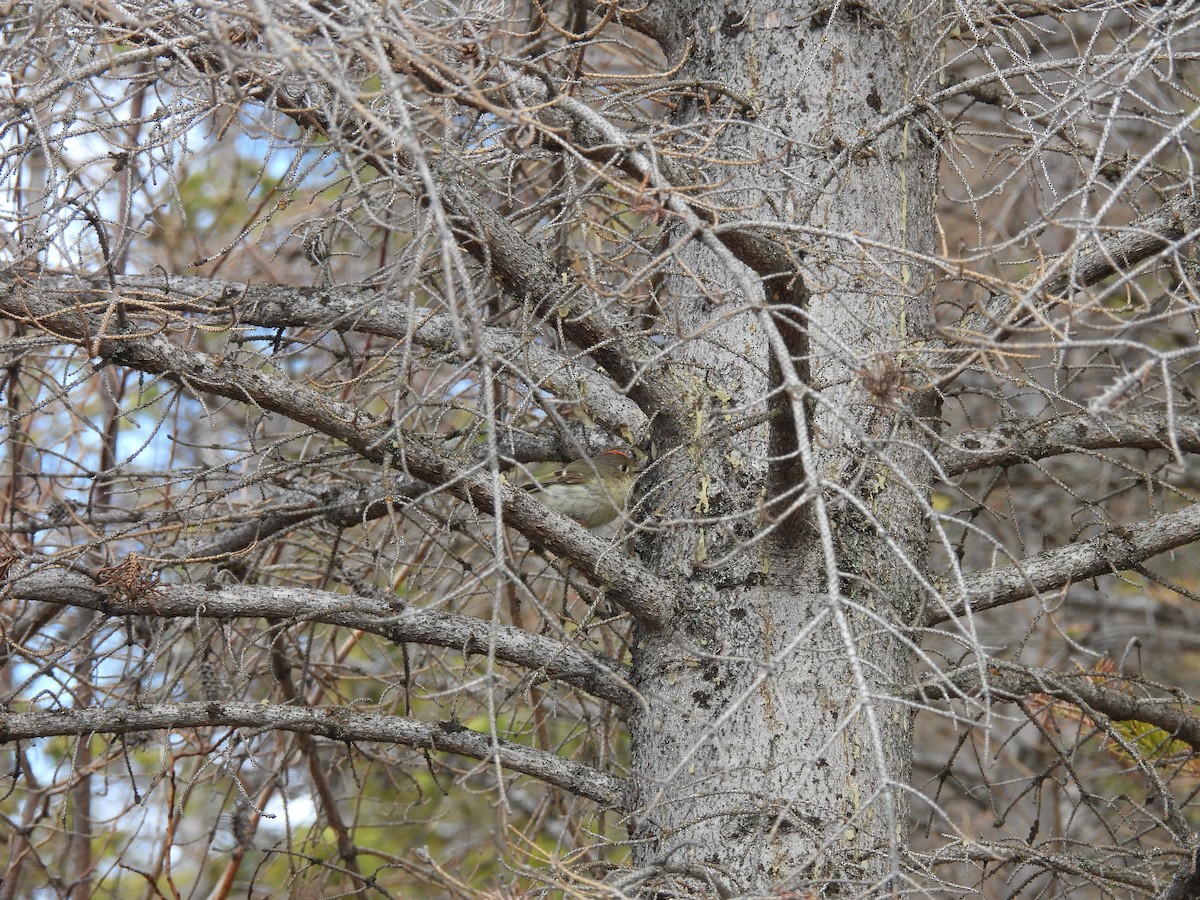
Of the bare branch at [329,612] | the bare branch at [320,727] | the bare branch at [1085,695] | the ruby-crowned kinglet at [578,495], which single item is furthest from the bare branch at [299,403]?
the ruby-crowned kinglet at [578,495]

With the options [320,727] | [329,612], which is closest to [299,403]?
[329,612]

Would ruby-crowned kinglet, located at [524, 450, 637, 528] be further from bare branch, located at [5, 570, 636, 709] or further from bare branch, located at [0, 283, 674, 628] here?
bare branch, located at [0, 283, 674, 628]

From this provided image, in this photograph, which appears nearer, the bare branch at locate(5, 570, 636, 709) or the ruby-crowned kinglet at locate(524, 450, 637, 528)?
the bare branch at locate(5, 570, 636, 709)

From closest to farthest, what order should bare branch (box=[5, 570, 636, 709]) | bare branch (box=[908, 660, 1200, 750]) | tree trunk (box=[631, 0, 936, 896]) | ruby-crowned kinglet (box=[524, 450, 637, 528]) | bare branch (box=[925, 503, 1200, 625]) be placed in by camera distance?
1. tree trunk (box=[631, 0, 936, 896])
2. bare branch (box=[5, 570, 636, 709])
3. bare branch (box=[908, 660, 1200, 750])
4. bare branch (box=[925, 503, 1200, 625])
5. ruby-crowned kinglet (box=[524, 450, 637, 528])

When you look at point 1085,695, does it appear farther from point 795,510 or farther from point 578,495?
point 578,495

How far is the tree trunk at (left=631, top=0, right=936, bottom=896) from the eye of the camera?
338cm

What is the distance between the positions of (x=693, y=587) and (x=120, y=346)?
1810 mm

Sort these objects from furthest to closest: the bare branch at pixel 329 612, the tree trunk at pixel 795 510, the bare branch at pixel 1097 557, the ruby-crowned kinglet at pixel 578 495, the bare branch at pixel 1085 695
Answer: the ruby-crowned kinglet at pixel 578 495, the bare branch at pixel 1097 557, the bare branch at pixel 1085 695, the bare branch at pixel 329 612, the tree trunk at pixel 795 510

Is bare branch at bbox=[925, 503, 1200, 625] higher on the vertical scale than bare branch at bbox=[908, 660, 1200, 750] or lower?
higher

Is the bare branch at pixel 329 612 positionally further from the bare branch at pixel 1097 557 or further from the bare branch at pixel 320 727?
the bare branch at pixel 1097 557

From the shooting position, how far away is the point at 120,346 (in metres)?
3.51

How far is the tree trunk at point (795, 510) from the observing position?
3.38m

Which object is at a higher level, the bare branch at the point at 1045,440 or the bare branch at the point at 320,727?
Result: the bare branch at the point at 1045,440

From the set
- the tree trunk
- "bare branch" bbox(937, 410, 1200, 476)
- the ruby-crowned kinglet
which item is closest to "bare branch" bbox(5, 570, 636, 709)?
the tree trunk
